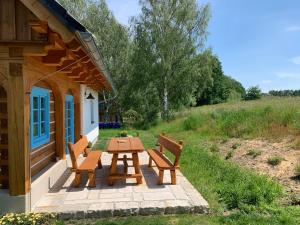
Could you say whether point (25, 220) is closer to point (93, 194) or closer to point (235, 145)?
point (93, 194)

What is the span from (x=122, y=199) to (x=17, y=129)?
2052 mm

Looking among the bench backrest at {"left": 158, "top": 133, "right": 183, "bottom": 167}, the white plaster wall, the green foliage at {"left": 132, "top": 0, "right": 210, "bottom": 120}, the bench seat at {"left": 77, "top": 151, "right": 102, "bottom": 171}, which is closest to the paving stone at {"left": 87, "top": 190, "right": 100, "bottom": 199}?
the bench seat at {"left": 77, "top": 151, "right": 102, "bottom": 171}

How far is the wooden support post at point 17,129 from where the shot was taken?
15.4 ft

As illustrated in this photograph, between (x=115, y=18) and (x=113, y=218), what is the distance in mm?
26589

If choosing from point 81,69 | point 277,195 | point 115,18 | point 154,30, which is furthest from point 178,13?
point 277,195

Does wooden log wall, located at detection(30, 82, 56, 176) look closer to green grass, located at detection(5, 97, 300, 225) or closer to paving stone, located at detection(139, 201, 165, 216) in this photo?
green grass, located at detection(5, 97, 300, 225)

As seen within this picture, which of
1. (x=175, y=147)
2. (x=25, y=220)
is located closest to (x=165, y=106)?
(x=175, y=147)

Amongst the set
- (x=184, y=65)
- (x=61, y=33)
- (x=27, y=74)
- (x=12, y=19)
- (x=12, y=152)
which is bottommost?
(x=12, y=152)

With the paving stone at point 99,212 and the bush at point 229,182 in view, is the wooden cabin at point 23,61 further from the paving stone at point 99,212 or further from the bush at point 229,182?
the bush at point 229,182

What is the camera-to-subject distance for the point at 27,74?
492cm

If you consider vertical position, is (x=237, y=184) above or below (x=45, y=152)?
below

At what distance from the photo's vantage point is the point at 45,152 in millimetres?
7000

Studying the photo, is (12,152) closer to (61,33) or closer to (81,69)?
(61,33)

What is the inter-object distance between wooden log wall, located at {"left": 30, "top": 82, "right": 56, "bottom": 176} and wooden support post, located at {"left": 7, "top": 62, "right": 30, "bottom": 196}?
A: 108 centimetres
